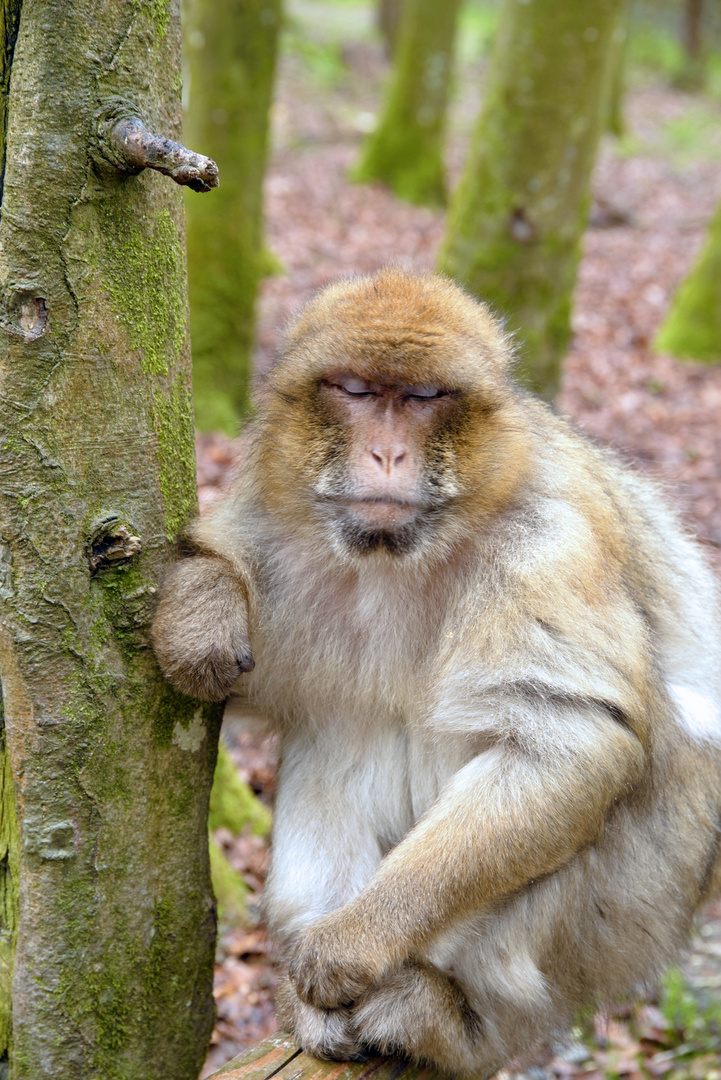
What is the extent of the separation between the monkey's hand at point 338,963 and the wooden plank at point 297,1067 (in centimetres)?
15

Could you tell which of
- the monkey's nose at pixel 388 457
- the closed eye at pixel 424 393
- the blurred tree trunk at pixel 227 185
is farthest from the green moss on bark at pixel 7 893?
the blurred tree trunk at pixel 227 185

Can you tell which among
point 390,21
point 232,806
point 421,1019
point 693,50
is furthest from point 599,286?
point 693,50

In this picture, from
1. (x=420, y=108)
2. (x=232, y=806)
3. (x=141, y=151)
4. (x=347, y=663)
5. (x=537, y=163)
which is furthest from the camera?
(x=420, y=108)

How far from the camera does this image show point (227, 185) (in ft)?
26.8

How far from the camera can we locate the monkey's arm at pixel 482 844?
2674 millimetres

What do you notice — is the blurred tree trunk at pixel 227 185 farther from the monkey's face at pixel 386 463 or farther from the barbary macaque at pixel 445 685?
the monkey's face at pixel 386 463

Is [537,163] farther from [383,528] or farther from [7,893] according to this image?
[7,893]

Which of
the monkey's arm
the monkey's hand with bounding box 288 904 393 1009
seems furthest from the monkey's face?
the monkey's hand with bounding box 288 904 393 1009

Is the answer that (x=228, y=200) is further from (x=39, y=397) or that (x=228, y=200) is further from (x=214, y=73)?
(x=39, y=397)

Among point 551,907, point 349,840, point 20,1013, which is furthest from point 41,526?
point 551,907

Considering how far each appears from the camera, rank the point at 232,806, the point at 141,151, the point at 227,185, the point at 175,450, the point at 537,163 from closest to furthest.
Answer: the point at 141,151 < the point at 175,450 < the point at 232,806 < the point at 537,163 < the point at 227,185

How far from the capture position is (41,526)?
238 centimetres

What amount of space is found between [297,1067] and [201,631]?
1169 millimetres

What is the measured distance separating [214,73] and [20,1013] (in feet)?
23.7
